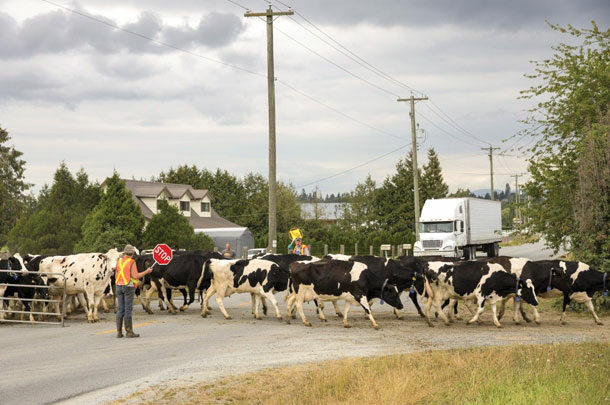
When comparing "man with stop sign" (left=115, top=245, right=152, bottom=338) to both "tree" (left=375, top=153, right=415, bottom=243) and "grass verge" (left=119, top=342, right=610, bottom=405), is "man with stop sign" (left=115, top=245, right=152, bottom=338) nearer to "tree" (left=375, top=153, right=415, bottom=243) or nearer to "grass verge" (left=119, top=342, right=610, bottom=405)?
"grass verge" (left=119, top=342, right=610, bottom=405)

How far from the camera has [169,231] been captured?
5119 cm

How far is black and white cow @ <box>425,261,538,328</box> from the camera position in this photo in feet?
62.2

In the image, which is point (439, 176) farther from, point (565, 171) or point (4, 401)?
point (4, 401)

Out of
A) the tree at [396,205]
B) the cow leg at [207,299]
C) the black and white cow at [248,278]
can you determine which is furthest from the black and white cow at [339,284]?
the tree at [396,205]

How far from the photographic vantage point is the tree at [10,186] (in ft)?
250

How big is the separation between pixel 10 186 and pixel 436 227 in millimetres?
54258

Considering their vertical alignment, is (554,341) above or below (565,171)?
below

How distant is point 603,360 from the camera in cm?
1254

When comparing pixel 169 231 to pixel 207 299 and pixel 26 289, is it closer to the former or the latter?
pixel 26 289

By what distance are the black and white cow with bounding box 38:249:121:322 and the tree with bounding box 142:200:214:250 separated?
30054 millimetres

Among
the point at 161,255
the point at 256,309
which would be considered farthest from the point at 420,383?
the point at 161,255

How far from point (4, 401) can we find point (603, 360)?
970 cm

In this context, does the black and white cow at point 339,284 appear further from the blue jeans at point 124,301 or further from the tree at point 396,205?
the tree at point 396,205

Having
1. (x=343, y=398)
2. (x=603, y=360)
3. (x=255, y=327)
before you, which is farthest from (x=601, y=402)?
(x=255, y=327)
